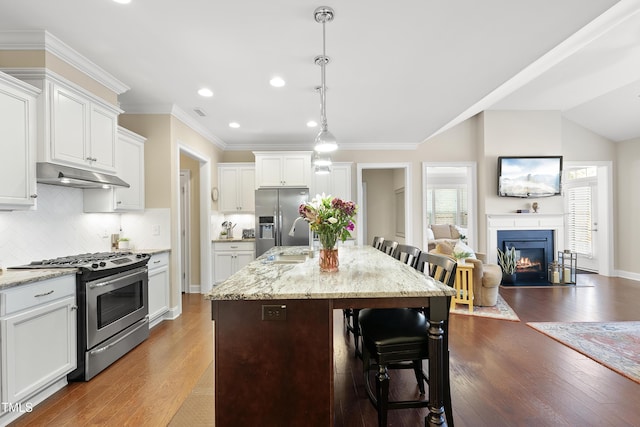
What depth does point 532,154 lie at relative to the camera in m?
5.99

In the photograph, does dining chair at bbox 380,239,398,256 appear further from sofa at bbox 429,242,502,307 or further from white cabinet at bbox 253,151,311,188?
white cabinet at bbox 253,151,311,188

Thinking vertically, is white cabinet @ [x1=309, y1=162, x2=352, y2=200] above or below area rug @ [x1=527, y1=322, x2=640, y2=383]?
above

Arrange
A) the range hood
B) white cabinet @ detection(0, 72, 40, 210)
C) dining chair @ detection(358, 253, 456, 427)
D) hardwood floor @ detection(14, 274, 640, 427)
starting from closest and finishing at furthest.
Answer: dining chair @ detection(358, 253, 456, 427) → hardwood floor @ detection(14, 274, 640, 427) → white cabinet @ detection(0, 72, 40, 210) → the range hood

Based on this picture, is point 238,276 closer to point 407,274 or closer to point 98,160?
point 407,274

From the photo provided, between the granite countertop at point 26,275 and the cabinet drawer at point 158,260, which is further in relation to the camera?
the cabinet drawer at point 158,260

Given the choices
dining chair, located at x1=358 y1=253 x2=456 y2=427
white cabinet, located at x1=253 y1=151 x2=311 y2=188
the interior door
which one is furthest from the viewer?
the interior door

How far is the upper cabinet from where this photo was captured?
242cm

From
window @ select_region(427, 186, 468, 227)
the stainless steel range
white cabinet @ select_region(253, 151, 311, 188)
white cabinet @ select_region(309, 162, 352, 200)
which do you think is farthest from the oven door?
window @ select_region(427, 186, 468, 227)

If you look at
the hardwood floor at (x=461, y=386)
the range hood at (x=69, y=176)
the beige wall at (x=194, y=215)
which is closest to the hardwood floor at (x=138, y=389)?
the hardwood floor at (x=461, y=386)

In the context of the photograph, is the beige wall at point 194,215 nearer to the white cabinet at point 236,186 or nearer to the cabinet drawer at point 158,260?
the white cabinet at point 236,186

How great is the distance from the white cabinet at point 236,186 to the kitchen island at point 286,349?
14.2 feet

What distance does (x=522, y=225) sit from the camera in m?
5.91

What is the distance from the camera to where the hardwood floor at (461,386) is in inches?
78.8

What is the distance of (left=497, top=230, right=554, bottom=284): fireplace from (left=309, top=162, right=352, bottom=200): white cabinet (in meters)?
3.01
